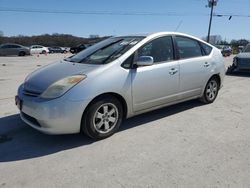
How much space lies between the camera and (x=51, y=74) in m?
4.13

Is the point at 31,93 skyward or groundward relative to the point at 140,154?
skyward

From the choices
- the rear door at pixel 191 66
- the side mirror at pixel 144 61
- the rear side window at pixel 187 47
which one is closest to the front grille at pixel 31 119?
the side mirror at pixel 144 61

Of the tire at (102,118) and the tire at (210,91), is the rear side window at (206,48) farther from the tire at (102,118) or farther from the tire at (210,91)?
the tire at (102,118)

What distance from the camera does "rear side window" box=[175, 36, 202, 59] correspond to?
5.20 m

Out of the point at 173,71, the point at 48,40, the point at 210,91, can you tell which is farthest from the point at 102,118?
the point at 48,40

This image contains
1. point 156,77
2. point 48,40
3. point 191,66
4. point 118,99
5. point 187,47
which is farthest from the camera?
point 48,40

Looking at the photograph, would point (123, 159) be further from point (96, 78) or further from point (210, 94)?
point (210, 94)

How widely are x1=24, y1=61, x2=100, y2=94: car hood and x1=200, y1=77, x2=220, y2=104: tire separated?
286 cm

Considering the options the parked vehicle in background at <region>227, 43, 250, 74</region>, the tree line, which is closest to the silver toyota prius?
the parked vehicle in background at <region>227, 43, 250, 74</region>

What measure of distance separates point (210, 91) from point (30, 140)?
3915 mm

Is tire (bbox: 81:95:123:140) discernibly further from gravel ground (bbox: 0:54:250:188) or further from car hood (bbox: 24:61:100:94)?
car hood (bbox: 24:61:100:94)

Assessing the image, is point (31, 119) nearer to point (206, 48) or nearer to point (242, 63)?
point (206, 48)

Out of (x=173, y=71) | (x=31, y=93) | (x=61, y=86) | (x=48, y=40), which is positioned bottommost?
(x=48, y=40)

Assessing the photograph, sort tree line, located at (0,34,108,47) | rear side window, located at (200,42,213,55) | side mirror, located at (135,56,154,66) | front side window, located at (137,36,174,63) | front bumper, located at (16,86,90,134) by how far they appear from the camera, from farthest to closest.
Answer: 1. tree line, located at (0,34,108,47)
2. rear side window, located at (200,42,213,55)
3. front side window, located at (137,36,174,63)
4. side mirror, located at (135,56,154,66)
5. front bumper, located at (16,86,90,134)
